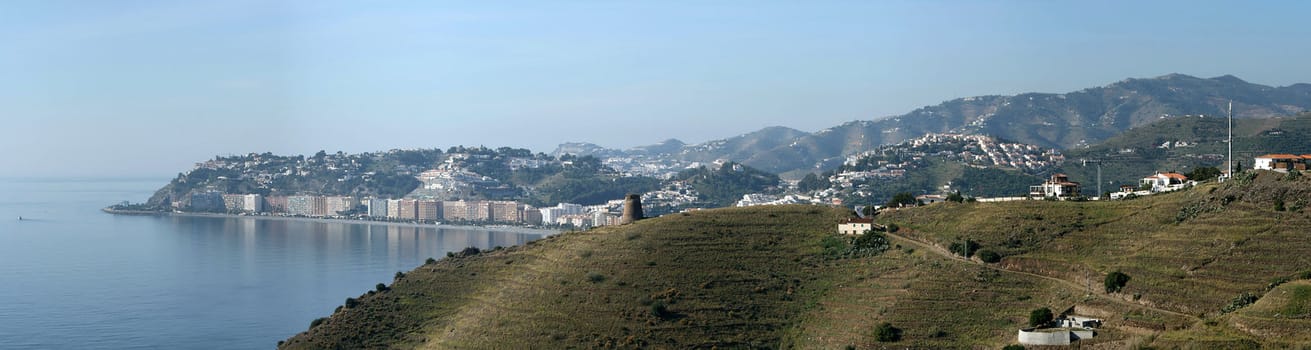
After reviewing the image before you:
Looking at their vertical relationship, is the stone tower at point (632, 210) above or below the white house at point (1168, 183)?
below

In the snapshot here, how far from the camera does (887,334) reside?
38344 mm

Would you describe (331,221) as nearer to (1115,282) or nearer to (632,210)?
(632,210)

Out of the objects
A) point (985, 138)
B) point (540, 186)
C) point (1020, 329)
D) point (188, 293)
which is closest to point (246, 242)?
point (188, 293)

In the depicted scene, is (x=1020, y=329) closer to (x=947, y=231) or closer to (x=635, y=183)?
(x=947, y=231)

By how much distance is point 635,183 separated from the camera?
612 feet

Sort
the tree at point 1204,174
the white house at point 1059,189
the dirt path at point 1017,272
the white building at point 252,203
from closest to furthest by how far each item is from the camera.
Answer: the dirt path at point 1017,272, the tree at point 1204,174, the white house at point 1059,189, the white building at point 252,203

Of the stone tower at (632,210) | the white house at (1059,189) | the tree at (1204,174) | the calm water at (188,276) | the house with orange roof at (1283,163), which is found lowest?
the calm water at (188,276)

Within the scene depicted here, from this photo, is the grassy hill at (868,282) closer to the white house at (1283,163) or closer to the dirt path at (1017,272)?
the dirt path at (1017,272)

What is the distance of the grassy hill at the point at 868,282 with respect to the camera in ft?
120

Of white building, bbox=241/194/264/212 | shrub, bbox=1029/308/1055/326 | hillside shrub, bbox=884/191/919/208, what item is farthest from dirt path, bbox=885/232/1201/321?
white building, bbox=241/194/264/212

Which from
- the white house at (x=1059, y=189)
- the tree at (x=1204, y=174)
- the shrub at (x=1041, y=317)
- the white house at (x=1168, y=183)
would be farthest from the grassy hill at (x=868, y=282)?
the white house at (x=1059, y=189)

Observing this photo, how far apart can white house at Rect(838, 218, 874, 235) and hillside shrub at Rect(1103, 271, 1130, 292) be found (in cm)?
1468

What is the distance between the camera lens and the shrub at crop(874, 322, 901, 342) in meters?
A: 38.3

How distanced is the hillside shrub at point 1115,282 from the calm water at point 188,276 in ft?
134
